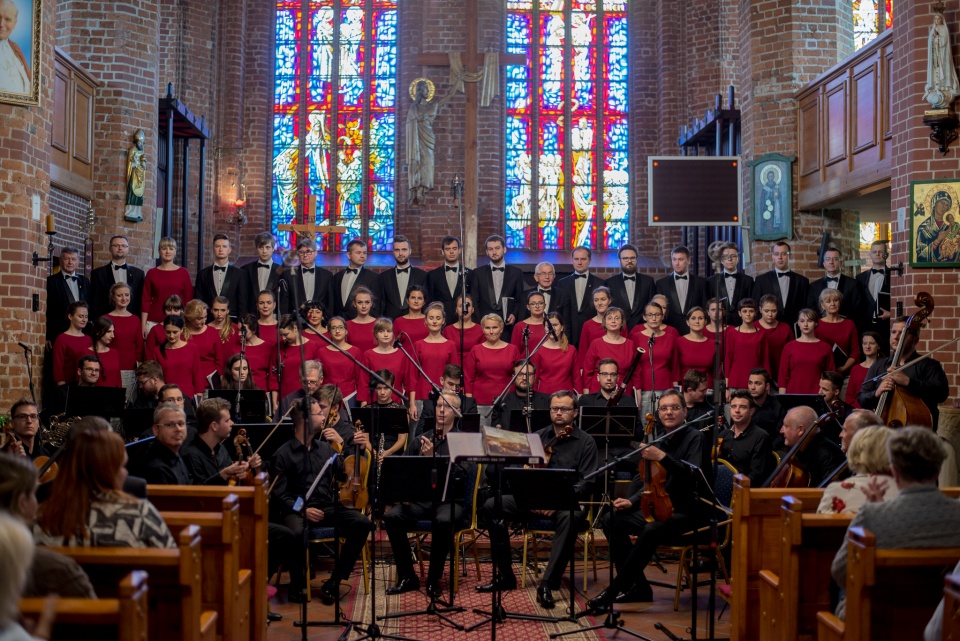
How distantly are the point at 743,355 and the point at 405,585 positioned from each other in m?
3.64

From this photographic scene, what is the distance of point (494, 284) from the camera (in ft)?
32.0

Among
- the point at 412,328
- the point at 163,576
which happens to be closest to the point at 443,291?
the point at 412,328

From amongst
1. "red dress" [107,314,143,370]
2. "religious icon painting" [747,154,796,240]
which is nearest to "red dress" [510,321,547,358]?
"red dress" [107,314,143,370]

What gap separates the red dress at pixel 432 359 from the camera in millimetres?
8328

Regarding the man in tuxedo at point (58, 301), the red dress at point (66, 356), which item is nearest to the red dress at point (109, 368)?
the red dress at point (66, 356)

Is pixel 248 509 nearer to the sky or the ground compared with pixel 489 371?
nearer to the ground

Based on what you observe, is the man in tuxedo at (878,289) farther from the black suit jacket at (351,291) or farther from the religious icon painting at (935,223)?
the black suit jacket at (351,291)

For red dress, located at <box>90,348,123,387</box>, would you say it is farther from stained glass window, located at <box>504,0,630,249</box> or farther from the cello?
stained glass window, located at <box>504,0,630,249</box>

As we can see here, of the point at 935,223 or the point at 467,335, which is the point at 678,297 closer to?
the point at 467,335

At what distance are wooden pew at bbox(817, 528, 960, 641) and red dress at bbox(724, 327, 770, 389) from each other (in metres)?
5.15

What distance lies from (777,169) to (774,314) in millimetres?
3072

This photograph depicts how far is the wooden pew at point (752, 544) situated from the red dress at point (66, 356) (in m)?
5.52

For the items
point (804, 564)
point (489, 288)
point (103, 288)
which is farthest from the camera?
point (489, 288)

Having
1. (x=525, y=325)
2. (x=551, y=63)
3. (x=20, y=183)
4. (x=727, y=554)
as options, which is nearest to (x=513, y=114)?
(x=551, y=63)
